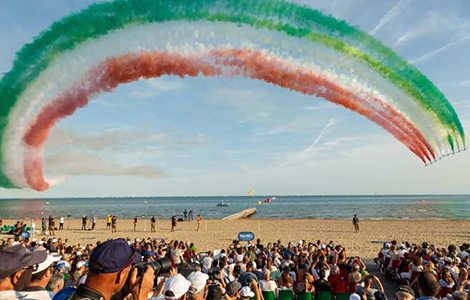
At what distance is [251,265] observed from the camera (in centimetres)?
872

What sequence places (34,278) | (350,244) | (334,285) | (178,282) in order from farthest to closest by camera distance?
1. (350,244)
2. (334,285)
3. (178,282)
4. (34,278)

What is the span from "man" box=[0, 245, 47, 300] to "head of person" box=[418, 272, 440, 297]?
15.0 feet

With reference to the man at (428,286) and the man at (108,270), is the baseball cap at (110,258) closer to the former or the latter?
the man at (108,270)

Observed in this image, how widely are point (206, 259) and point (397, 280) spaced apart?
22.1 feet

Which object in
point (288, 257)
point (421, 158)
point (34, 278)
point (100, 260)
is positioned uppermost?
point (421, 158)

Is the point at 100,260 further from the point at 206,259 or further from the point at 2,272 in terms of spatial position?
the point at 206,259

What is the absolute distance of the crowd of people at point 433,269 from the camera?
5.02 m

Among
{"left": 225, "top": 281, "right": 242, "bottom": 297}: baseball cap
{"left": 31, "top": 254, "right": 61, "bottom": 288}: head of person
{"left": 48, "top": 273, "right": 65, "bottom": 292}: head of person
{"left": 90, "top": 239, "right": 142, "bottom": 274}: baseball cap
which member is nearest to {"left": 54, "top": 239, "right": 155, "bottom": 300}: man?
{"left": 90, "top": 239, "right": 142, "bottom": 274}: baseball cap

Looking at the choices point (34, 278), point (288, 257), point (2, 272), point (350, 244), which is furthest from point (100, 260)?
point (350, 244)

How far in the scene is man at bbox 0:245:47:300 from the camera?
2.88 m

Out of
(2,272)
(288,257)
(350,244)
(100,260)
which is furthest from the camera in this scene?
(350,244)

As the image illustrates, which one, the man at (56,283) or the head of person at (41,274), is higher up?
the head of person at (41,274)

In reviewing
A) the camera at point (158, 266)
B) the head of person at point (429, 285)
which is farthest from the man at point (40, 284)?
the head of person at point (429, 285)

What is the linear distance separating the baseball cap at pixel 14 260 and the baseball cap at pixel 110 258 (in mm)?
1178
